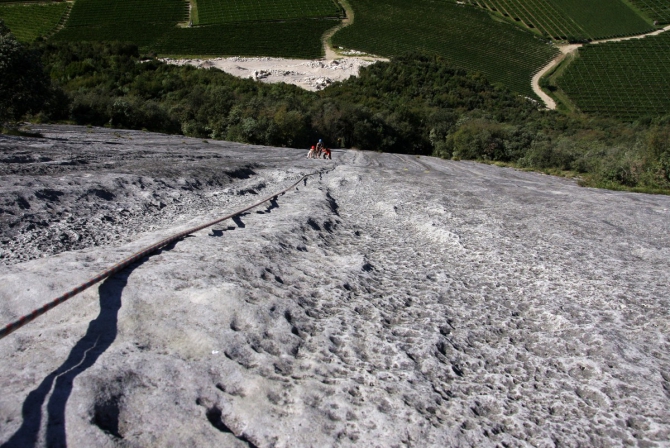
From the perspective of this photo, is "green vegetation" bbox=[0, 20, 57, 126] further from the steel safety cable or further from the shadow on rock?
the shadow on rock

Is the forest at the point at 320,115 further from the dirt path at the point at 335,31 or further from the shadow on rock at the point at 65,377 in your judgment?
the shadow on rock at the point at 65,377

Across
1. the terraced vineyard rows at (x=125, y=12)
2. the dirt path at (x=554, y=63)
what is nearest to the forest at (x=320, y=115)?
the dirt path at (x=554, y=63)

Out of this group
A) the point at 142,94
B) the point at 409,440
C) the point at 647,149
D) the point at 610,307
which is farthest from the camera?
the point at 142,94

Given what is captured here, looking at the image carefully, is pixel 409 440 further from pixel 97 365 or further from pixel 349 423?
pixel 97 365

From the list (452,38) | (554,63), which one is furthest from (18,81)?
(554,63)

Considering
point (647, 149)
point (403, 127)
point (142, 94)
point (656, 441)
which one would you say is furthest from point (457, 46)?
point (656, 441)

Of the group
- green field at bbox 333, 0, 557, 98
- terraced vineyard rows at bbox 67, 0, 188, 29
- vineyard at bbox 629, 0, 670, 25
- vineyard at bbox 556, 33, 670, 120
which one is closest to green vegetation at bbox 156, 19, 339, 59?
green field at bbox 333, 0, 557, 98

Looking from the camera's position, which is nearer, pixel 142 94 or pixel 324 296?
pixel 324 296
